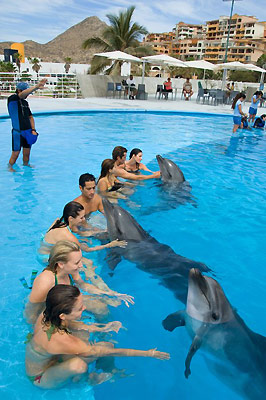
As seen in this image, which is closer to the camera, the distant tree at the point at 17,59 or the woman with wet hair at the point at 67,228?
the woman with wet hair at the point at 67,228

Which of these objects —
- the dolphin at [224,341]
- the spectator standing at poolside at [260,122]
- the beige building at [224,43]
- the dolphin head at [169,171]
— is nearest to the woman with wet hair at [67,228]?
the dolphin at [224,341]

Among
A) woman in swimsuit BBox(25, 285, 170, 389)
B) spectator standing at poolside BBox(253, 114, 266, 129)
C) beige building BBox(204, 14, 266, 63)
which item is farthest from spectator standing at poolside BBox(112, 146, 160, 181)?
beige building BBox(204, 14, 266, 63)

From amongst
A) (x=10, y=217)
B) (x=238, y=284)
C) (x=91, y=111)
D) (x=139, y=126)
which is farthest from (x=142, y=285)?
(x=91, y=111)

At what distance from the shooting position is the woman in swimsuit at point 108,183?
5742mm

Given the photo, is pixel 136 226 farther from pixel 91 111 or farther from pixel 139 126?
pixel 91 111

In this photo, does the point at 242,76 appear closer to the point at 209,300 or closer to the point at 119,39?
the point at 119,39

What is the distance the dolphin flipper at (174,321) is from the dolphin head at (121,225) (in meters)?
1.09

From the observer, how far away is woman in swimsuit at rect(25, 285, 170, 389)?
90.5 inches

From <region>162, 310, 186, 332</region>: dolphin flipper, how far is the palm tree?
88.4ft

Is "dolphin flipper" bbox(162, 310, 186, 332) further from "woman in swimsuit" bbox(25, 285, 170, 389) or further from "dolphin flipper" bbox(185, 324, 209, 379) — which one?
"woman in swimsuit" bbox(25, 285, 170, 389)

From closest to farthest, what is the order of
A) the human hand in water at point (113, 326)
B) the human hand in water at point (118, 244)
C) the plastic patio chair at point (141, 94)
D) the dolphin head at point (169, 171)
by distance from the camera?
the human hand in water at point (113, 326)
the human hand in water at point (118, 244)
the dolphin head at point (169, 171)
the plastic patio chair at point (141, 94)

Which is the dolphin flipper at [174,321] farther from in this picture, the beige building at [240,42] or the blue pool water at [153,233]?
the beige building at [240,42]

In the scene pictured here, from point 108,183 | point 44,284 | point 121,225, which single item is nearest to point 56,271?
point 44,284

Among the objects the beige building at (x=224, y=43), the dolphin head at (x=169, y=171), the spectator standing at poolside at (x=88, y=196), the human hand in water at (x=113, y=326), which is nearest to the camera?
the human hand in water at (x=113, y=326)
